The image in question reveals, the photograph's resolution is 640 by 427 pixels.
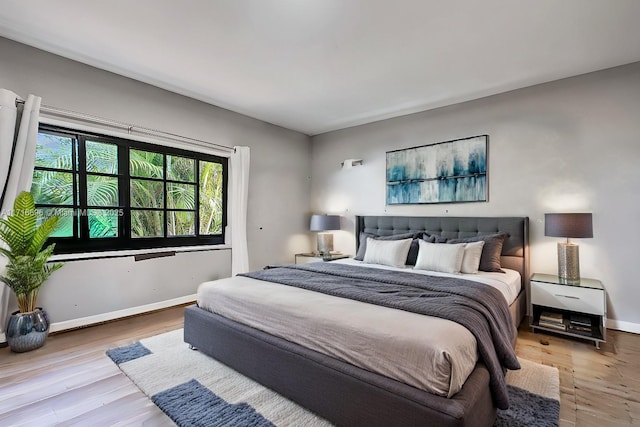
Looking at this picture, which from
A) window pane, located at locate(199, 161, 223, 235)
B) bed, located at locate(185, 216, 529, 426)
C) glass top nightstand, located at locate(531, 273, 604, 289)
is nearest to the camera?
bed, located at locate(185, 216, 529, 426)

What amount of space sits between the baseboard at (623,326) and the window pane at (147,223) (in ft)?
15.8

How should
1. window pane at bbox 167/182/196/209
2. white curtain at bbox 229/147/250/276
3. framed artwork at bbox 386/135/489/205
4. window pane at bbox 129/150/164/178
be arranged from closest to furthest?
1. window pane at bbox 129/150/164/178
2. framed artwork at bbox 386/135/489/205
3. window pane at bbox 167/182/196/209
4. white curtain at bbox 229/147/250/276

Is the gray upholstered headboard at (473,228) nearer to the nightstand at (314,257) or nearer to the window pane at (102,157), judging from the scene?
the nightstand at (314,257)

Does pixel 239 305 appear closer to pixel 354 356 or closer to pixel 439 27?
pixel 354 356

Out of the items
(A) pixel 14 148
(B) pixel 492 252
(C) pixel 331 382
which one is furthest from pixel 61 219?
(B) pixel 492 252

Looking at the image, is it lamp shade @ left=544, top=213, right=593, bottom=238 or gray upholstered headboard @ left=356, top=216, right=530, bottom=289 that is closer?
lamp shade @ left=544, top=213, right=593, bottom=238

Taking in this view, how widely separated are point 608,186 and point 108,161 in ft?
16.5

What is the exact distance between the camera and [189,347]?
103 inches

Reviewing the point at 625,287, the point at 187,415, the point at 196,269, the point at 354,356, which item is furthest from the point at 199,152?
the point at 625,287

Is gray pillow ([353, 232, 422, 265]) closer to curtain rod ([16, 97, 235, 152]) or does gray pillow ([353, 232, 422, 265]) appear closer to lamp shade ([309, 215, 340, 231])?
lamp shade ([309, 215, 340, 231])

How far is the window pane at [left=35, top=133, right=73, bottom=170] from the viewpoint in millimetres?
2891

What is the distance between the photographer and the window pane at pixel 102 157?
319 cm

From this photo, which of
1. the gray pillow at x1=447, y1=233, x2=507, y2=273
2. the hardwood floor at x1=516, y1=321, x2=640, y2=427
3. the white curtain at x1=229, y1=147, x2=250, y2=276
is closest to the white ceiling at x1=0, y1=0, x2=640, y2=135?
the white curtain at x1=229, y1=147, x2=250, y2=276

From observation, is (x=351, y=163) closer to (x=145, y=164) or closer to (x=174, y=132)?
(x=174, y=132)
